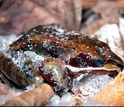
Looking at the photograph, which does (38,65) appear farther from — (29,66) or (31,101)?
(31,101)

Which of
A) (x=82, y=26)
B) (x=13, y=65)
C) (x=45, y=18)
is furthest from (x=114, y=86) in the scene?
(x=82, y=26)

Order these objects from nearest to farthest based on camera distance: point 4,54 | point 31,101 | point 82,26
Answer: point 31,101, point 4,54, point 82,26

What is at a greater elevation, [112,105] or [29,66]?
[29,66]

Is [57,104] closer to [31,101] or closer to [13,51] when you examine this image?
[31,101]

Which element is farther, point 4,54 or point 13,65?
Answer: point 4,54

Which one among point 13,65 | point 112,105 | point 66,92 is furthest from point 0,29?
point 112,105

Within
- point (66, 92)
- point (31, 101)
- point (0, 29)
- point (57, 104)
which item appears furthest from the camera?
point (0, 29)
